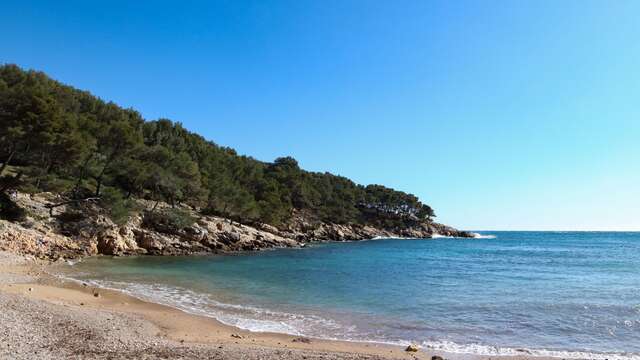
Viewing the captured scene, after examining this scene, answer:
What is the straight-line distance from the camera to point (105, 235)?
40281 millimetres

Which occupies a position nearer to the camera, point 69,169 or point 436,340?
point 436,340

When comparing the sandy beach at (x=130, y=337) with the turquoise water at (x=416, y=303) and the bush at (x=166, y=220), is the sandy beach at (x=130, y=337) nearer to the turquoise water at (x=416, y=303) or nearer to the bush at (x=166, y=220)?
the turquoise water at (x=416, y=303)

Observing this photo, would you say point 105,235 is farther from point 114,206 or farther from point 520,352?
point 520,352

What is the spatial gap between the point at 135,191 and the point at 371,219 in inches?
3244

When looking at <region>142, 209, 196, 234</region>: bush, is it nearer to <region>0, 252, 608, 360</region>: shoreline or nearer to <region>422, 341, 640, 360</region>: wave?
<region>0, 252, 608, 360</region>: shoreline

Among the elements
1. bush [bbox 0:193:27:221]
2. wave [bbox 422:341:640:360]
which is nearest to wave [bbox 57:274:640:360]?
wave [bbox 422:341:640:360]

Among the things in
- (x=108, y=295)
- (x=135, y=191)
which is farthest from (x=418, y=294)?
(x=135, y=191)

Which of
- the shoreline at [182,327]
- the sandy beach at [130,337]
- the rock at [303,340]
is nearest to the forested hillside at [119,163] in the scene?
the shoreline at [182,327]

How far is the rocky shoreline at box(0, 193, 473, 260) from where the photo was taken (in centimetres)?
3284

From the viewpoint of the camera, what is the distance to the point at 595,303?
70.4 ft

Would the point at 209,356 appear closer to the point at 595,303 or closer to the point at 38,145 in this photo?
the point at 595,303

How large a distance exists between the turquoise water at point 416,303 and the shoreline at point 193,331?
3.00 feet

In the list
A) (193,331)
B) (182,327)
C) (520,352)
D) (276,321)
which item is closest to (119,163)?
(276,321)

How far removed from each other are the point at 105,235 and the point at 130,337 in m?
31.9
